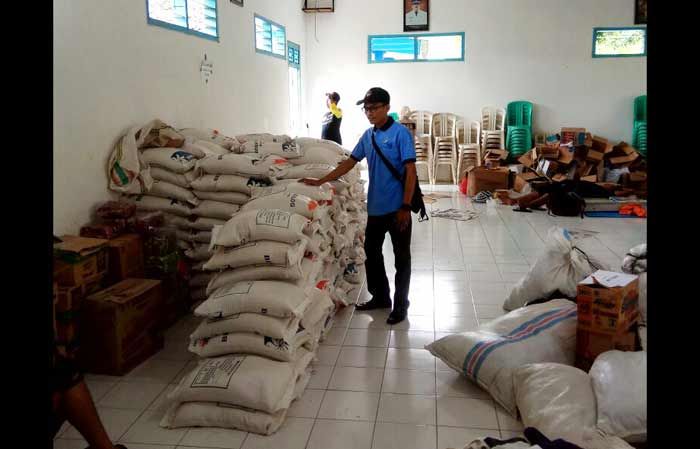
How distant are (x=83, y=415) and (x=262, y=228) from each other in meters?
1.28

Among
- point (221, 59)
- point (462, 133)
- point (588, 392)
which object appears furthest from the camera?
point (462, 133)

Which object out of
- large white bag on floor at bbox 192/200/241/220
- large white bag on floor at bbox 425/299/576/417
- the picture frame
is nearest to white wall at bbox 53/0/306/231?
large white bag on floor at bbox 192/200/241/220

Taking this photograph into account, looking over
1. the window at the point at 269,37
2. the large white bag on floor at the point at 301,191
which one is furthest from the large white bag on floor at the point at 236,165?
the window at the point at 269,37

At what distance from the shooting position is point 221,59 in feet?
21.6

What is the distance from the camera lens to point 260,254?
299 cm

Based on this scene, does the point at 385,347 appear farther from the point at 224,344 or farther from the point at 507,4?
the point at 507,4

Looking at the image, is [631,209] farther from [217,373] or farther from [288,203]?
[217,373]

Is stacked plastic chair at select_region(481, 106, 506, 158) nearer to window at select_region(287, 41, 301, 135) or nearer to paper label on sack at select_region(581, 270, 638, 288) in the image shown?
window at select_region(287, 41, 301, 135)

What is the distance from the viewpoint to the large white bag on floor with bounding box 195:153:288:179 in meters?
4.06

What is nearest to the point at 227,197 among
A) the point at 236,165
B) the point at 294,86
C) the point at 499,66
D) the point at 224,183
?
the point at 224,183

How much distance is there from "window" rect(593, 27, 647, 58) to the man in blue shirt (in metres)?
8.42
